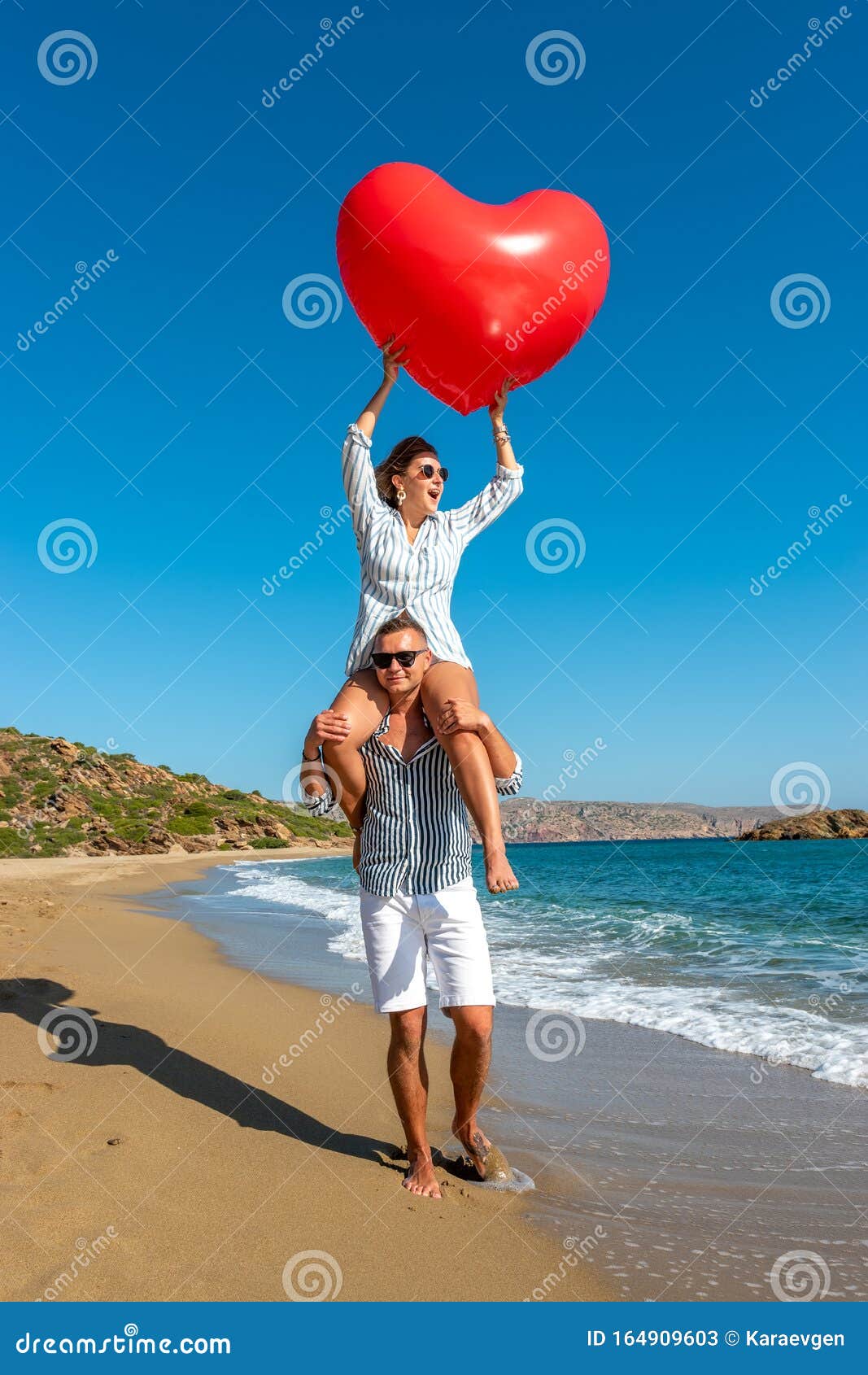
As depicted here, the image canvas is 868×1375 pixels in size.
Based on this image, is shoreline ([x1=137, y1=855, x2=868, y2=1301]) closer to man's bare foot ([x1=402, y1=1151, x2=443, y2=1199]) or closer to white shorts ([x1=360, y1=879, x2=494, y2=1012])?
man's bare foot ([x1=402, y1=1151, x2=443, y2=1199])

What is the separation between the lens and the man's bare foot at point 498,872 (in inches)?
129

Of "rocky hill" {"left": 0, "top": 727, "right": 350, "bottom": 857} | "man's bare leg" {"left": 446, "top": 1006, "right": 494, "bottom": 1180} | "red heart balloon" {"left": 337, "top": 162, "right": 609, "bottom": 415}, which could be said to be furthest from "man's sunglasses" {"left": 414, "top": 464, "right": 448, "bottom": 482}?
"rocky hill" {"left": 0, "top": 727, "right": 350, "bottom": 857}

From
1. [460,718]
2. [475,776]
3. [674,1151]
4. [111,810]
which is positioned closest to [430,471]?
[460,718]

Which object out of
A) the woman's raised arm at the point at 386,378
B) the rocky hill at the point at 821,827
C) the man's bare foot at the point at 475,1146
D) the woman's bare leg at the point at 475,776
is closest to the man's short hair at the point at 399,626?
the woman's bare leg at the point at 475,776

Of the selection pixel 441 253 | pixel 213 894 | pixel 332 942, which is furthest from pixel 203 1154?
pixel 213 894

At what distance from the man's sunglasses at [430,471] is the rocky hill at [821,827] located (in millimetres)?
73234

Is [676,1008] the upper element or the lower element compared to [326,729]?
lower

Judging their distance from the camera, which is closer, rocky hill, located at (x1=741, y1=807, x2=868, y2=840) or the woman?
the woman

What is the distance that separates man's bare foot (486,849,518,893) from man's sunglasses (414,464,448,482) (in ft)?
5.11

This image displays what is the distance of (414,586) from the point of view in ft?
11.8

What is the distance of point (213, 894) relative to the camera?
19.9m

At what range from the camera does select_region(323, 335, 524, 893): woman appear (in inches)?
132

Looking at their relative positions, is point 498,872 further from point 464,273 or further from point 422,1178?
point 464,273

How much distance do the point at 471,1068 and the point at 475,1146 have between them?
29cm
